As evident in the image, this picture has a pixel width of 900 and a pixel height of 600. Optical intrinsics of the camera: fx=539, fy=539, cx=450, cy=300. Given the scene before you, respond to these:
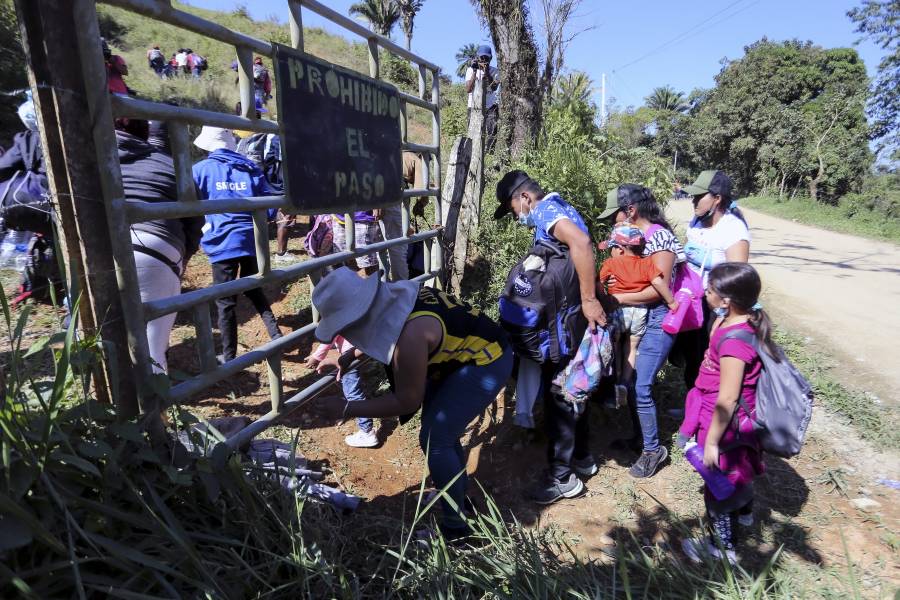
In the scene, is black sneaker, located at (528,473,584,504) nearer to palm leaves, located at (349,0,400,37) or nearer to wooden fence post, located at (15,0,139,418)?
wooden fence post, located at (15,0,139,418)

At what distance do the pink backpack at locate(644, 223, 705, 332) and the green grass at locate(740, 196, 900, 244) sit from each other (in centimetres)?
1317

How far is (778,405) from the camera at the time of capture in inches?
92.2

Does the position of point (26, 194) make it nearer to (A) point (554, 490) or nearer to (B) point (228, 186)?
(B) point (228, 186)

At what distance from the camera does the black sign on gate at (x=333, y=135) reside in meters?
2.25

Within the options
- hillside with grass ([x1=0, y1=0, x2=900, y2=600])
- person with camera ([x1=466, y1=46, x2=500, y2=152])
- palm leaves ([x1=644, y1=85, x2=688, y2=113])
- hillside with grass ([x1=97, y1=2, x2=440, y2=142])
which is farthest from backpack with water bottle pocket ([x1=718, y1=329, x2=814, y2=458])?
palm leaves ([x1=644, y1=85, x2=688, y2=113])

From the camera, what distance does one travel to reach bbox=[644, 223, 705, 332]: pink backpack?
3.34 meters

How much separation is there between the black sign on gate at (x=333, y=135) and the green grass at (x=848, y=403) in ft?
12.1

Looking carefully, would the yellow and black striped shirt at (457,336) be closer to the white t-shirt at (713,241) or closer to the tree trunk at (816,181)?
the white t-shirt at (713,241)

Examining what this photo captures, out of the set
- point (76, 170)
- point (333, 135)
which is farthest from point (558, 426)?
point (76, 170)

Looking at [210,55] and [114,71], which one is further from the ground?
[210,55]

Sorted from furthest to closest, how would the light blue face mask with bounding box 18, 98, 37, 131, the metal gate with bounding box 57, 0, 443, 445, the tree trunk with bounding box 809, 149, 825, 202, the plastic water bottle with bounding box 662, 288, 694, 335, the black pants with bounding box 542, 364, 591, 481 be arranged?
1. the tree trunk with bounding box 809, 149, 825, 202
2. the plastic water bottle with bounding box 662, 288, 694, 335
3. the black pants with bounding box 542, 364, 591, 481
4. the light blue face mask with bounding box 18, 98, 37, 131
5. the metal gate with bounding box 57, 0, 443, 445

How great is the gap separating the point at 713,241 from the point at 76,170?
338cm

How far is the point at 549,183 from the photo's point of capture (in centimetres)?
533

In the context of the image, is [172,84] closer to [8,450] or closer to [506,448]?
[506,448]
